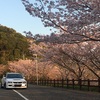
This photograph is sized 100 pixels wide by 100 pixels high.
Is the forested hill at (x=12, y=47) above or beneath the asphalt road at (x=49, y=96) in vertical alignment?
above

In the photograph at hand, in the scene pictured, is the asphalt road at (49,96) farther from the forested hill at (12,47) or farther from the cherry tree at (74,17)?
the forested hill at (12,47)

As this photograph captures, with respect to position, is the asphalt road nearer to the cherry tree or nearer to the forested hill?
the cherry tree

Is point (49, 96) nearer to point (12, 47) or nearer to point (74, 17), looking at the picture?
point (74, 17)

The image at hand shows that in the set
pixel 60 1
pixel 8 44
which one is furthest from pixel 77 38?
pixel 8 44

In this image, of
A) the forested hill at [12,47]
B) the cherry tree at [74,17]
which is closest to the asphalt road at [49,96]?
the cherry tree at [74,17]

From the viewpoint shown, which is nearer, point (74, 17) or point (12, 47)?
point (74, 17)

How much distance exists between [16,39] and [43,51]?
232 feet

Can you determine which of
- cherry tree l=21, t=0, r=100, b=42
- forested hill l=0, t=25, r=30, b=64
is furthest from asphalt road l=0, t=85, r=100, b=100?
forested hill l=0, t=25, r=30, b=64

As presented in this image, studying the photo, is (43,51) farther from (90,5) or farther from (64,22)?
(90,5)

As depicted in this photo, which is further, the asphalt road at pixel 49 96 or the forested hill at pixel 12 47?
the forested hill at pixel 12 47

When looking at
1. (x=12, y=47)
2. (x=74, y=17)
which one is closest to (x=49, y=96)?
(x=74, y=17)

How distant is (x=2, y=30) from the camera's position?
115625 mm

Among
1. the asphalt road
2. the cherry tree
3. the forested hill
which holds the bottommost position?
the asphalt road

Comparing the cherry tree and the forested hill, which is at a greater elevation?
the forested hill
